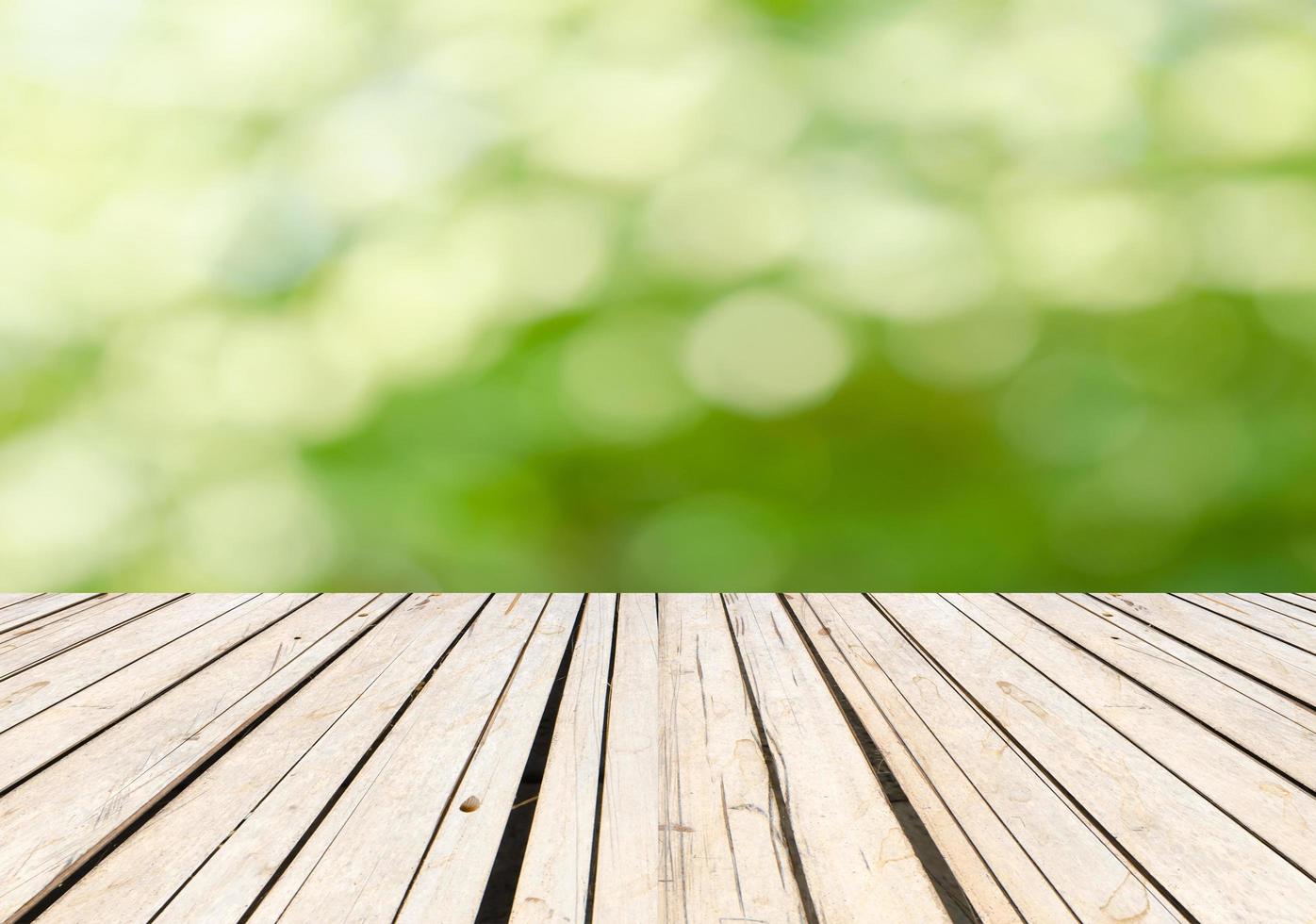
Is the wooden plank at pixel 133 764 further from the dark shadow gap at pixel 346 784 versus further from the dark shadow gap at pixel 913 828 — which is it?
the dark shadow gap at pixel 913 828

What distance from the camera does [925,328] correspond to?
5.42 ft

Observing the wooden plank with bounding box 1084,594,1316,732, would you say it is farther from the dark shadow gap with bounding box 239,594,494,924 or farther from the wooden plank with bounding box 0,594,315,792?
the wooden plank with bounding box 0,594,315,792

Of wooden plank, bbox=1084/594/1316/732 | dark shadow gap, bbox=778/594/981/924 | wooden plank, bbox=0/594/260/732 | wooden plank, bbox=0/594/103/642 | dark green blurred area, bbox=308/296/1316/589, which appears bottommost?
dark shadow gap, bbox=778/594/981/924

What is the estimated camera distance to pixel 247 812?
30.1 inches

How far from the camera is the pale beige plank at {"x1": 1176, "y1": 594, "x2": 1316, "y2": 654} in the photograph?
1318 millimetres

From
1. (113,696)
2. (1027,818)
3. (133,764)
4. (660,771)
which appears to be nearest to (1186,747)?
(1027,818)

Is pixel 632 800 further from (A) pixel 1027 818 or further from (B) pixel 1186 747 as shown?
(B) pixel 1186 747

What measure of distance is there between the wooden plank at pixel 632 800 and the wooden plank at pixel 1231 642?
0.83 m

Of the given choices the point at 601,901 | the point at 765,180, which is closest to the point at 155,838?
the point at 601,901

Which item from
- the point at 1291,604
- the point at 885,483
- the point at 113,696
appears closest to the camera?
the point at 113,696

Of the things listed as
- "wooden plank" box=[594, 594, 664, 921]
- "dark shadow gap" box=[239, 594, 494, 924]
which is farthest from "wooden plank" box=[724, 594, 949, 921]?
"dark shadow gap" box=[239, 594, 494, 924]

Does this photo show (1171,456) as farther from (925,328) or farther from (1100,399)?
(925,328)

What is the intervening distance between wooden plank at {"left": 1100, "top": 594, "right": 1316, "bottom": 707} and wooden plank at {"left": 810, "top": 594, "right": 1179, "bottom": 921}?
1.48ft

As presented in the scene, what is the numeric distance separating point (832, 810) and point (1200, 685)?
0.65 meters
